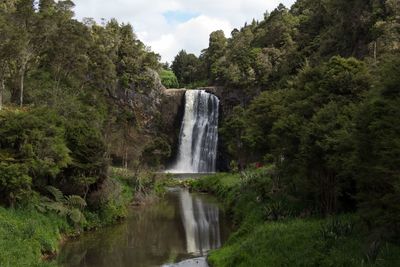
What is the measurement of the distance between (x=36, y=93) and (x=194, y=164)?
33248 mm

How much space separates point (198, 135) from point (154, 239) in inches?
1639

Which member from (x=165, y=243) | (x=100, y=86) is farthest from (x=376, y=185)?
(x=100, y=86)

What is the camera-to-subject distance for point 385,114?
48.9ft

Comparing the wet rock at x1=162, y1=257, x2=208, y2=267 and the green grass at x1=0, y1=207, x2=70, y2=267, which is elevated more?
the green grass at x1=0, y1=207, x2=70, y2=267

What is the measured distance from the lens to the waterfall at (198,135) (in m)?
72.7

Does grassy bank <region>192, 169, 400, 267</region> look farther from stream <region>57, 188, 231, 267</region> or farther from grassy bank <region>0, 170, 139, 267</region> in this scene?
grassy bank <region>0, 170, 139, 267</region>

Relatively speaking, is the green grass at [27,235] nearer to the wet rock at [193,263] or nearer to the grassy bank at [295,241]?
the wet rock at [193,263]

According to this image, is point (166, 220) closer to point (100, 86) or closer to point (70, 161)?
point (70, 161)

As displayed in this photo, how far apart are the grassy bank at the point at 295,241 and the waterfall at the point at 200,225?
270 cm

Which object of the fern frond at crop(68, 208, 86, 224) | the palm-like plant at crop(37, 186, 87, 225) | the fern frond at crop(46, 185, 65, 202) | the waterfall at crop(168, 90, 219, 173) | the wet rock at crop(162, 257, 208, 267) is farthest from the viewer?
the waterfall at crop(168, 90, 219, 173)

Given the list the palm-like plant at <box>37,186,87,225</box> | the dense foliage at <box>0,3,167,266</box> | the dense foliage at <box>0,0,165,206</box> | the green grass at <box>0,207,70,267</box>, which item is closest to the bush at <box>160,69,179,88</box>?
the dense foliage at <box>0,0,165,206</box>

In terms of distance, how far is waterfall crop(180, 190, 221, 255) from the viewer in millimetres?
30531

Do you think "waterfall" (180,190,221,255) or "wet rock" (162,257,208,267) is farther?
"waterfall" (180,190,221,255)

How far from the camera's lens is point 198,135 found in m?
73.3
